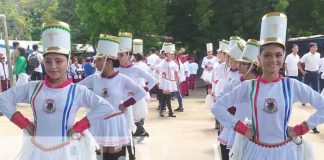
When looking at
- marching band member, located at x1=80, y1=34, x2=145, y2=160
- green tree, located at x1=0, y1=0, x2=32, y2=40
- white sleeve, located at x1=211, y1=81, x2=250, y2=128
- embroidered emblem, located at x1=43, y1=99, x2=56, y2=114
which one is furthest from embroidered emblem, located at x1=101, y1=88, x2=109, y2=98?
green tree, located at x1=0, y1=0, x2=32, y2=40

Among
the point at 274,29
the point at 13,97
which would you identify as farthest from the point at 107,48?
the point at 274,29

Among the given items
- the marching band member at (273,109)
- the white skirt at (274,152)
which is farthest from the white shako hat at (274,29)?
the white skirt at (274,152)

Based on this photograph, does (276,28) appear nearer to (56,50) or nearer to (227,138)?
(56,50)

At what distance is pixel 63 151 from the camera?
4.14 meters

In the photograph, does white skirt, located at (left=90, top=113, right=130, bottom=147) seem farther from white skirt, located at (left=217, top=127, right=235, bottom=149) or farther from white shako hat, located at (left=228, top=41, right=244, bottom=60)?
white shako hat, located at (left=228, top=41, right=244, bottom=60)

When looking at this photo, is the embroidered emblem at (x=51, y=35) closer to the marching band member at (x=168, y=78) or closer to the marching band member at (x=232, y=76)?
the marching band member at (x=232, y=76)

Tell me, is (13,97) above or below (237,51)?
below

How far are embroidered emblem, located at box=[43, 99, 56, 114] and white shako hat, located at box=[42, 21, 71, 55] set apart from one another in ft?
1.37

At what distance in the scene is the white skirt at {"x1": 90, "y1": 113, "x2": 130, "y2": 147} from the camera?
6.05 m

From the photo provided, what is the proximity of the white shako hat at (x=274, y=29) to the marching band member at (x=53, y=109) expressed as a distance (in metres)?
1.61

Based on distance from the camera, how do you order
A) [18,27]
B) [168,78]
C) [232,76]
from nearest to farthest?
[232,76]
[168,78]
[18,27]

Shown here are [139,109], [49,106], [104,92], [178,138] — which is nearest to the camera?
[49,106]

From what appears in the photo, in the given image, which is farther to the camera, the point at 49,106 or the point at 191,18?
the point at 191,18

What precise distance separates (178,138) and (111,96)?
12.1 feet
